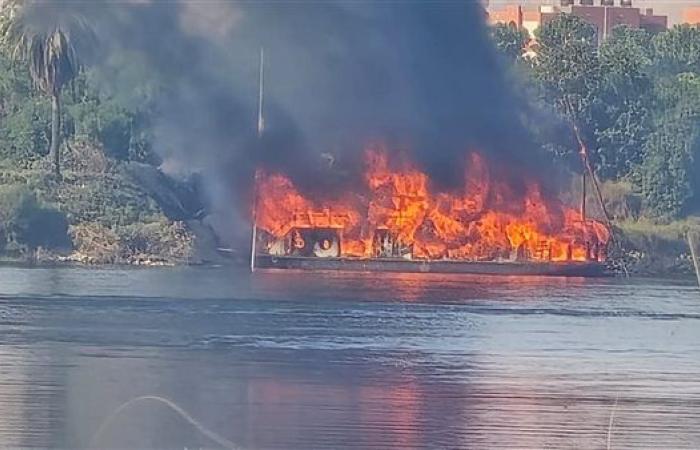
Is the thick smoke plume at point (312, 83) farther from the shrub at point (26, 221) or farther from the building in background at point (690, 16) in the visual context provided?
the building in background at point (690, 16)

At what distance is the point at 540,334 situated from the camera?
16.9 meters

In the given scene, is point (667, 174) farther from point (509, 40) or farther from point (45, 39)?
point (45, 39)

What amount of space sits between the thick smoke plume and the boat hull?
2.51ft

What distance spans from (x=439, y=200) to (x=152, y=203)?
288 cm

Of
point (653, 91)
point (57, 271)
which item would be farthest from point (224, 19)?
point (653, 91)

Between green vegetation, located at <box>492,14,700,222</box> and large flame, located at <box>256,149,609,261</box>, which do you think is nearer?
large flame, located at <box>256,149,609,261</box>

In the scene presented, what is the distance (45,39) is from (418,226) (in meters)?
3.67

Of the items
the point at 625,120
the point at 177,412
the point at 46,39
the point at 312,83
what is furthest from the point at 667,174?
the point at 177,412

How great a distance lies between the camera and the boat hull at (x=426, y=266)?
1658 centimetres

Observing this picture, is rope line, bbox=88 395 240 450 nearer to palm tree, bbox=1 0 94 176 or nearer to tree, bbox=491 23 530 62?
palm tree, bbox=1 0 94 176

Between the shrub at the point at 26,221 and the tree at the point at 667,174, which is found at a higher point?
the tree at the point at 667,174

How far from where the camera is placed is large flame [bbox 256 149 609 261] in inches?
630

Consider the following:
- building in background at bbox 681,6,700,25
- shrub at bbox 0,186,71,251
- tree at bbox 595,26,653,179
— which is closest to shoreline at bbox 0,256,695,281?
shrub at bbox 0,186,71,251

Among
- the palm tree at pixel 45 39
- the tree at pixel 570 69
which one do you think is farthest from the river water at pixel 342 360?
the palm tree at pixel 45 39
